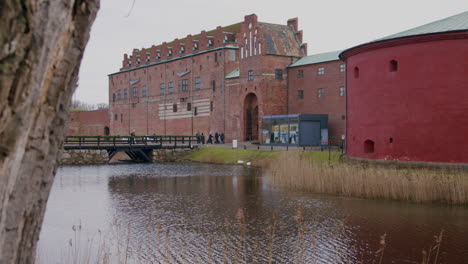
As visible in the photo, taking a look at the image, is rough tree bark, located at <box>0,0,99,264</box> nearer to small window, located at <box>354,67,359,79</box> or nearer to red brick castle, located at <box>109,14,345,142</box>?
small window, located at <box>354,67,359,79</box>

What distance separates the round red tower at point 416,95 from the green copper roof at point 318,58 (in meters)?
11.1

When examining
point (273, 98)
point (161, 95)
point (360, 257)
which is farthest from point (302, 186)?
point (161, 95)

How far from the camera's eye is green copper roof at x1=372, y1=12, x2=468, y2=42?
663 inches

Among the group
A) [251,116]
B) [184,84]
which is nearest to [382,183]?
[251,116]

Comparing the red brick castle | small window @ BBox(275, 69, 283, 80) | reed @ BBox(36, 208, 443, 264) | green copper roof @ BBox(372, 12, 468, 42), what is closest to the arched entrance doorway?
the red brick castle

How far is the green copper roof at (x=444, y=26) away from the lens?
55.3 feet

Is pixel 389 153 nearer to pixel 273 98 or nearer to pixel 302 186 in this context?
pixel 302 186

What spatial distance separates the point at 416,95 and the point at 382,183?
5.22 m

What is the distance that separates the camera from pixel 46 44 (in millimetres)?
1551

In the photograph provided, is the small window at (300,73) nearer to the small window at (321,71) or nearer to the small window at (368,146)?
the small window at (321,71)

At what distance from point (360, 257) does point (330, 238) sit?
1.30 m

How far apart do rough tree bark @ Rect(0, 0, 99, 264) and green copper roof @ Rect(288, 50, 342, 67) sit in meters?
29.6

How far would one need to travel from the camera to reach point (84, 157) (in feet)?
98.4

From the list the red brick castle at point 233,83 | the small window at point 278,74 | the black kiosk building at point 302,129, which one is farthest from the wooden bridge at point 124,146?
the small window at point 278,74
